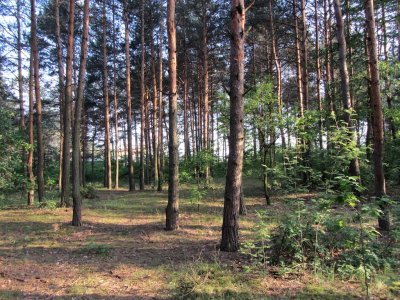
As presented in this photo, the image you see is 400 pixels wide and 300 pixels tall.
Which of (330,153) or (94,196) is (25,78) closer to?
(94,196)

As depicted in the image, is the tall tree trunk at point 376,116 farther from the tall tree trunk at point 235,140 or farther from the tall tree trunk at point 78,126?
the tall tree trunk at point 78,126

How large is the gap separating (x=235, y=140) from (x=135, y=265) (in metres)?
3.10

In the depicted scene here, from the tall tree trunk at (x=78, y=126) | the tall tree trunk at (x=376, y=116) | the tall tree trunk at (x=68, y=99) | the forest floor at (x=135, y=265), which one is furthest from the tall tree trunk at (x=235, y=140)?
the tall tree trunk at (x=68, y=99)

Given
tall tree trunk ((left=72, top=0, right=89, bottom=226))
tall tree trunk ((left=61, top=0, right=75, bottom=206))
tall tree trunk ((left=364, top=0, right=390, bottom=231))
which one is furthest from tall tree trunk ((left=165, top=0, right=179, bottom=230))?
tall tree trunk ((left=364, top=0, right=390, bottom=231))

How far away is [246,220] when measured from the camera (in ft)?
32.1

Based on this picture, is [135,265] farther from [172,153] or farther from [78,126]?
[78,126]

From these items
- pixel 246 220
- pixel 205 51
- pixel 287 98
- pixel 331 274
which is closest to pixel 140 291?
pixel 331 274

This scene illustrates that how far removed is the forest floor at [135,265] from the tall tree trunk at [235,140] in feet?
1.37

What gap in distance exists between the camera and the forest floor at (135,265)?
4.63 metres

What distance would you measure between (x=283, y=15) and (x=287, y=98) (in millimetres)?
12347

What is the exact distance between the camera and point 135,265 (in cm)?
618

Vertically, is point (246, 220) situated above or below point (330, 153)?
below

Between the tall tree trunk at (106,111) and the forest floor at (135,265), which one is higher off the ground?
the tall tree trunk at (106,111)

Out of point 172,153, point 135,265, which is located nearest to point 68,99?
point 172,153
